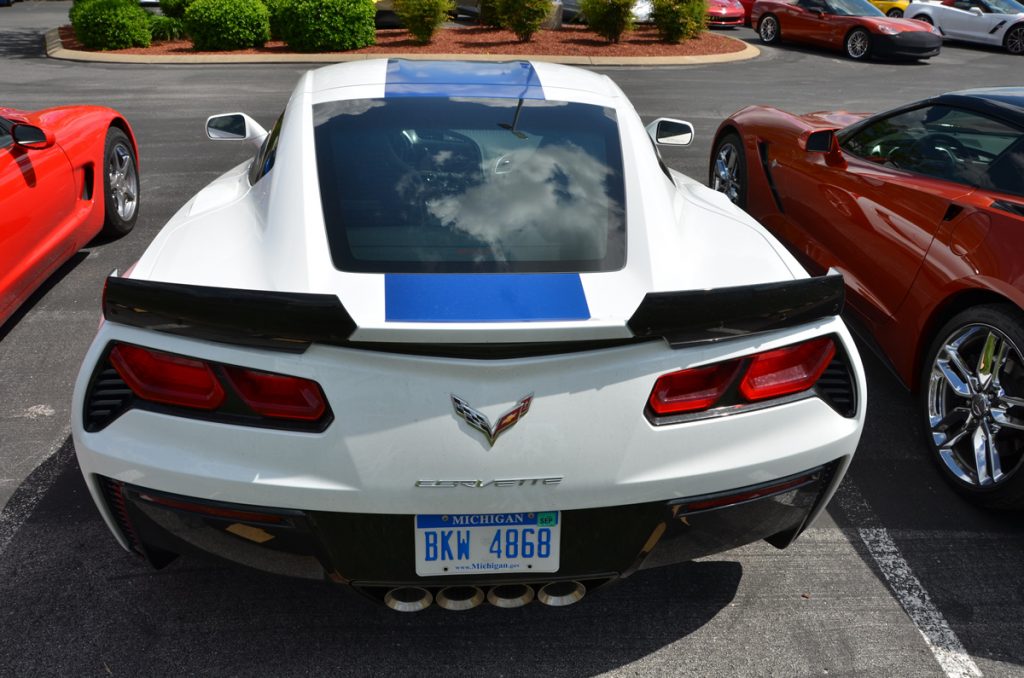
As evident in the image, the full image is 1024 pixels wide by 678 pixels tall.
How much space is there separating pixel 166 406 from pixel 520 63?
2311 mm

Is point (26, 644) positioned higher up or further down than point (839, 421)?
further down

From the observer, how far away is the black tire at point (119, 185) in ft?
20.2

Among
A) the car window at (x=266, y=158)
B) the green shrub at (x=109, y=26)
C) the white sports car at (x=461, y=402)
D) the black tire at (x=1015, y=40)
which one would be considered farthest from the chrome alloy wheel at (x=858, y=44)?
the white sports car at (x=461, y=402)

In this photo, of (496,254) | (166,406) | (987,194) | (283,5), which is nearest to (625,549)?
(496,254)

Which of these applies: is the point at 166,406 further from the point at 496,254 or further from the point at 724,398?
the point at 724,398

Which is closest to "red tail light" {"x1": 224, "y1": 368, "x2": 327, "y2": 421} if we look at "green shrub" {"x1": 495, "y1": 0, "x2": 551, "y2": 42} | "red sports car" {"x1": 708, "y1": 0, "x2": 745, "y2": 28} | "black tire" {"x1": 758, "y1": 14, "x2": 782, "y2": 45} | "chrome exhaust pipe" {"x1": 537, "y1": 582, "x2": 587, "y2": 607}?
"chrome exhaust pipe" {"x1": 537, "y1": 582, "x2": 587, "y2": 607}

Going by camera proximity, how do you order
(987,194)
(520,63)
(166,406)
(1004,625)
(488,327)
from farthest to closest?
(520,63)
(987,194)
(1004,625)
(166,406)
(488,327)

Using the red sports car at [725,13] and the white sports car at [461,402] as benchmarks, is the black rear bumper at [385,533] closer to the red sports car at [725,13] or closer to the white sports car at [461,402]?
the white sports car at [461,402]

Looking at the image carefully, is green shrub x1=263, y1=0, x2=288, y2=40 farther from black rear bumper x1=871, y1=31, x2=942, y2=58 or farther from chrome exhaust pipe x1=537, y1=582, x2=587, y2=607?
chrome exhaust pipe x1=537, y1=582, x2=587, y2=607

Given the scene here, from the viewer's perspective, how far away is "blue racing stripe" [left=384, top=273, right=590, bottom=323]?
224 centimetres

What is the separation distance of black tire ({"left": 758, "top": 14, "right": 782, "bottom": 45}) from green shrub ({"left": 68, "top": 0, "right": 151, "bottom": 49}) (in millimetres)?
12844

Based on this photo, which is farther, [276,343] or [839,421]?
[839,421]

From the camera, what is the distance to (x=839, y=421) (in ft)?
8.49

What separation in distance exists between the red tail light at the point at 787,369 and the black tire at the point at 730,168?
11.6 feet
